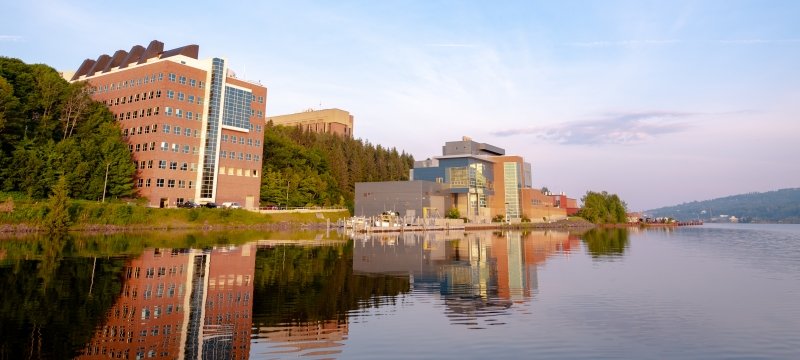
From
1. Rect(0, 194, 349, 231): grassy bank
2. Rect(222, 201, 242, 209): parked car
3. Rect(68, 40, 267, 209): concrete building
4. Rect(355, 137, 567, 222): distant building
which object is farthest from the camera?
Rect(355, 137, 567, 222): distant building

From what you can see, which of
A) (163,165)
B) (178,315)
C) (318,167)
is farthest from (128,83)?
(178,315)

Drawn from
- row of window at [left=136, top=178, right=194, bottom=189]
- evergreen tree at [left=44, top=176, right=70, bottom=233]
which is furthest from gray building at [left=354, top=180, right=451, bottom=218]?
evergreen tree at [left=44, top=176, right=70, bottom=233]

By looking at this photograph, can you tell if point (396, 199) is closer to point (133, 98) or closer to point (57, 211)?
point (133, 98)

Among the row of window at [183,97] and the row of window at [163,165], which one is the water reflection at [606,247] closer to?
the row of window at [163,165]

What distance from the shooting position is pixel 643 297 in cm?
2155

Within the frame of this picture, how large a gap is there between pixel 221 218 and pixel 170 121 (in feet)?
74.4

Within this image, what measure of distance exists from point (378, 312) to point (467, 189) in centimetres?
12991

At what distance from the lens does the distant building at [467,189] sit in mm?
127250

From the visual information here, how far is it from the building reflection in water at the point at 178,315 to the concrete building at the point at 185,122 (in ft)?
224

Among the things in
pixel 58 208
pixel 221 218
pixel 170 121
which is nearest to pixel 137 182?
pixel 170 121

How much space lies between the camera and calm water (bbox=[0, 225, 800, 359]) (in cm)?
1261

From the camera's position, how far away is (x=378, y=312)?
17.6 meters

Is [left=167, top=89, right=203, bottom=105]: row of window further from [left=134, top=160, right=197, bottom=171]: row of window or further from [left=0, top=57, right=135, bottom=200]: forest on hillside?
[left=134, top=160, right=197, bottom=171]: row of window

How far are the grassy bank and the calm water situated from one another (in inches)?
1503
